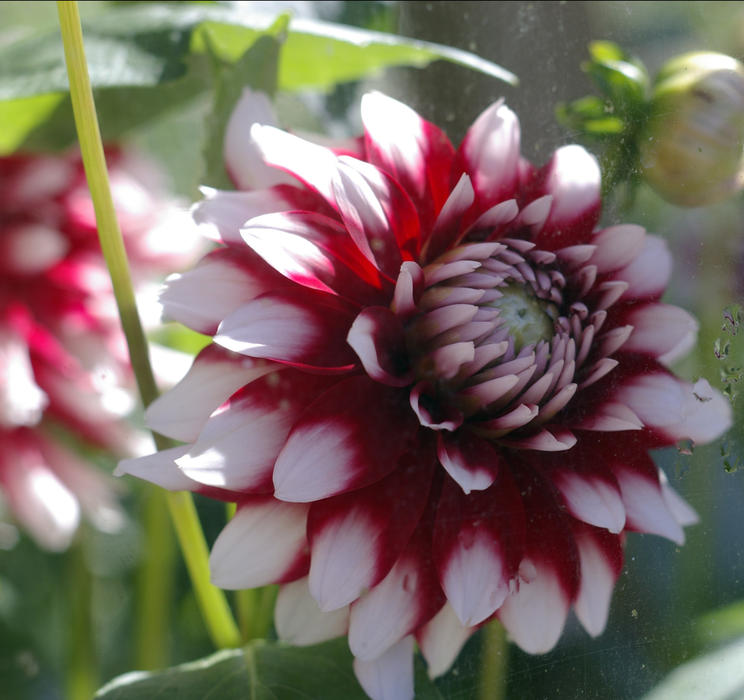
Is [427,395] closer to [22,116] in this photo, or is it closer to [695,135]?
[695,135]

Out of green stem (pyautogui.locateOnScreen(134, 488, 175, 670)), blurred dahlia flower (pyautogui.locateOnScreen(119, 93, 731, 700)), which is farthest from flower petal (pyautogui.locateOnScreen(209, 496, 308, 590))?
green stem (pyautogui.locateOnScreen(134, 488, 175, 670))

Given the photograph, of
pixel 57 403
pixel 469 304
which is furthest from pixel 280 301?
pixel 57 403

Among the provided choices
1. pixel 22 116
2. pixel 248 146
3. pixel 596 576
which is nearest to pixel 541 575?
pixel 596 576

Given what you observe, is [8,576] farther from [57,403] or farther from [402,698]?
[402,698]

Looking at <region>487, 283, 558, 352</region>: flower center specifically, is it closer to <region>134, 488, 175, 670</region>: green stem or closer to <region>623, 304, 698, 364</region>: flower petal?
<region>623, 304, 698, 364</region>: flower petal

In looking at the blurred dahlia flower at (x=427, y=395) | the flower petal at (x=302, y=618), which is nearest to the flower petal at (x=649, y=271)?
the blurred dahlia flower at (x=427, y=395)

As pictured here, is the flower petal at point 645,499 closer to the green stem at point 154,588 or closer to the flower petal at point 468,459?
the flower petal at point 468,459
